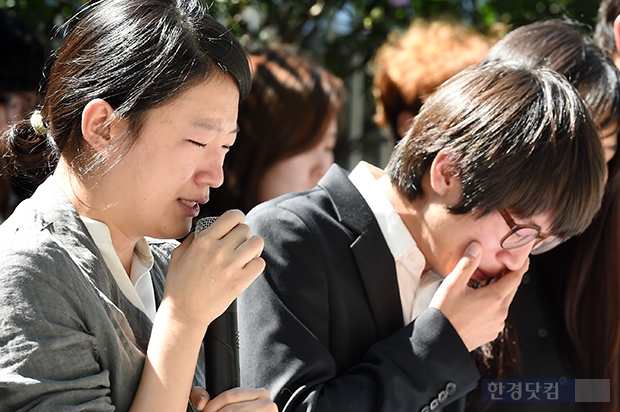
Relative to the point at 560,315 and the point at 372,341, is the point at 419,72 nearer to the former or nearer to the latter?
the point at 560,315

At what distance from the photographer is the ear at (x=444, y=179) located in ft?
6.40

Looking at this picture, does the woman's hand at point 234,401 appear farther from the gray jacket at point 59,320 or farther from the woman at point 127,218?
the gray jacket at point 59,320

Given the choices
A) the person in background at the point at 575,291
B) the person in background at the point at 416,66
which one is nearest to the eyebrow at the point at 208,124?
the person in background at the point at 575,291

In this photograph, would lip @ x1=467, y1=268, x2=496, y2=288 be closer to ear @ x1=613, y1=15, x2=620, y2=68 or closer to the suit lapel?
the suit lapel

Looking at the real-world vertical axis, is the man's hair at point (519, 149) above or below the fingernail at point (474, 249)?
above

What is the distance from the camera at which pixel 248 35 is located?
162 inches

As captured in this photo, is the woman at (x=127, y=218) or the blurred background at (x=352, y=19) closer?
the woman at (x=127, y=218)

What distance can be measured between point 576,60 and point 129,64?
157 cm

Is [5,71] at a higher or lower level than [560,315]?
higher

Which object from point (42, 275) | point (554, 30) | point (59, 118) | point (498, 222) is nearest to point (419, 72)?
point (554, 30)

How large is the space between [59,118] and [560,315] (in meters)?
1.57

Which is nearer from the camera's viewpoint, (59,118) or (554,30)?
(59,118)

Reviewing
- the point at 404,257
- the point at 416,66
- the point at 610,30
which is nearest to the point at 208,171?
the point at 404,257

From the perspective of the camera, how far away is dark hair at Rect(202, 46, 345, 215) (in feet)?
10.6
